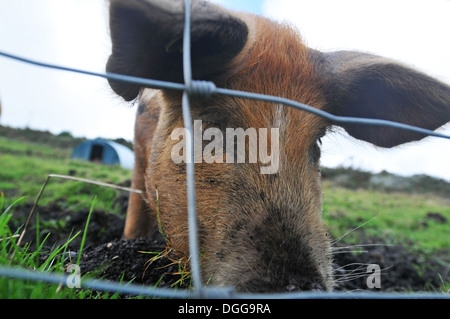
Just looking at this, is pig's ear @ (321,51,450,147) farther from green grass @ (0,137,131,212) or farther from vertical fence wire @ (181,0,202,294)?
green grass @ (0,137,131,212)

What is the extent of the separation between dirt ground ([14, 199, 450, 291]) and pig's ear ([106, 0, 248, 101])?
1.28 m

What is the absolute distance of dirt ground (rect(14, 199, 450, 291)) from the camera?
2236 millimetres

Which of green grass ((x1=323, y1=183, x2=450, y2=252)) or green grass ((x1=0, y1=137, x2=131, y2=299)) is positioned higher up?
green grass ((x1=0, y1=137, x2=131, y2=299))

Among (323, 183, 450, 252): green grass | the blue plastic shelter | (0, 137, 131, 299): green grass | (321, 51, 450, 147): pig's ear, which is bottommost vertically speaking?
(323, 183, 450, 252): green grass

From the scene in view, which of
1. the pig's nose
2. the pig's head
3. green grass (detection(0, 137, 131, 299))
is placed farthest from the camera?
the pig's head

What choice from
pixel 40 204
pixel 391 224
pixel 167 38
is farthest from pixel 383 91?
pixel 391 224

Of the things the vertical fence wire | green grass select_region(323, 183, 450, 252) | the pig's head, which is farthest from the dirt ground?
the vertical fence wire

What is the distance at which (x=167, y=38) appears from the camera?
5.82 ft

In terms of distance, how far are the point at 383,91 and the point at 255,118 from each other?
1.16m

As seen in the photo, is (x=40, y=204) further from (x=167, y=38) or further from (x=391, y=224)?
(x=391, y=224)

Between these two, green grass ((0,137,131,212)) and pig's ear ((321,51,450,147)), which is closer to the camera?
pig's ear ((321,51,450,147))

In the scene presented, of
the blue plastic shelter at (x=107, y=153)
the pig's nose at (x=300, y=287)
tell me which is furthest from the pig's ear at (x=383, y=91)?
the blue plastic shelter at (x=107, y=153)

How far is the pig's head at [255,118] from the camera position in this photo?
1.70 meters
